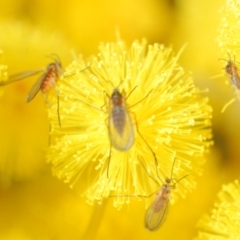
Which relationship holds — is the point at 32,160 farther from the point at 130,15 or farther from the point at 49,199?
the point at 130,15

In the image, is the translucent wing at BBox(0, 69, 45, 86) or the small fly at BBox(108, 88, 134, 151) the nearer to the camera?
the small fly at BBox(108, 88, 134, 151)

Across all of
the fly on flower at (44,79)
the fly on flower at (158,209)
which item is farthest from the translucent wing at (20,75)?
the fly on flower at (158,209)

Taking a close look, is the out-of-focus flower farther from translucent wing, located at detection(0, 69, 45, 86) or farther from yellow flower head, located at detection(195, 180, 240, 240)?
yellow flower head, located at detection(195, 180, 240, 240)

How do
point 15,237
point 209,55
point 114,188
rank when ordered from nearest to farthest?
point 114,188 → point 15,237 → point 209,55

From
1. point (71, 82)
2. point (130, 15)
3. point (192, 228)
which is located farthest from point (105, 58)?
point (192, 228)

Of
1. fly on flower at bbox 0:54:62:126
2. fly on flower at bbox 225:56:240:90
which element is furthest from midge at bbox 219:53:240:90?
fly on flower at bbox 0:54:62:126

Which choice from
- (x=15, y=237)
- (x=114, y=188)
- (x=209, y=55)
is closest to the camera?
(x=114, y=188)

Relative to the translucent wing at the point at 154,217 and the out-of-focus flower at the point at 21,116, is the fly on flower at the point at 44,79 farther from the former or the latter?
the translucent wing at the point at 154,217
